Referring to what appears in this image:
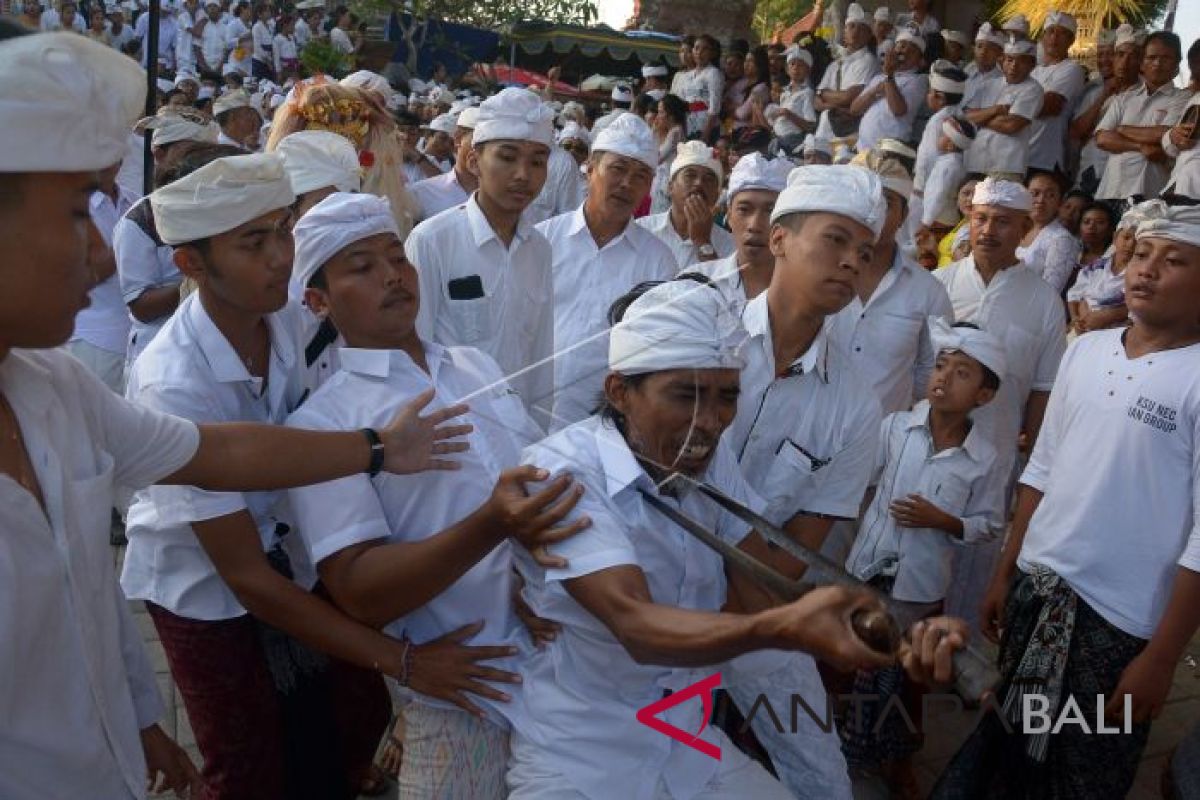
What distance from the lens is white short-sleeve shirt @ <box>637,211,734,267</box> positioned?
5.28m

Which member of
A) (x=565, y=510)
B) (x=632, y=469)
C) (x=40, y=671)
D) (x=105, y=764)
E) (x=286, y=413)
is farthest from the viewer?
(x=286, y=413)

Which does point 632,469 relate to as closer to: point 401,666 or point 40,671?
point 401,666

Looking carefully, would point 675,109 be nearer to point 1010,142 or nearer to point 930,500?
point 1010,142

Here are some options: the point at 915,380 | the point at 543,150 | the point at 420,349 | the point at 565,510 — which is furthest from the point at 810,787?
the point at 543,150

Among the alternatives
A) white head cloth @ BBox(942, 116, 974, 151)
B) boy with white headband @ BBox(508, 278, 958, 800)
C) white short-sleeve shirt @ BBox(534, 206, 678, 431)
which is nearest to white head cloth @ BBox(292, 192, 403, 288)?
boy with white headband @ BBox(508, 278, 958, 800)

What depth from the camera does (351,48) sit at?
67.2 feet

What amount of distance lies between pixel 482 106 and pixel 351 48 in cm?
1745

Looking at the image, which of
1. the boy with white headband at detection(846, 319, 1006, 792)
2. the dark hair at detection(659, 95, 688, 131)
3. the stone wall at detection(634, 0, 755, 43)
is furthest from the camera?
the stone wall at detection(634, 0, 755, 43)

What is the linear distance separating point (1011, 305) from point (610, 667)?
3436 mm

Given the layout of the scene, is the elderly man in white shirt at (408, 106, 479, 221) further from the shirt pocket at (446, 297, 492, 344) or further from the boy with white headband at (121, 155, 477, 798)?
the boy with white headband at (121, 155, 477, 798)

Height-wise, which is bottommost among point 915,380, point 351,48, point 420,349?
point 351,48

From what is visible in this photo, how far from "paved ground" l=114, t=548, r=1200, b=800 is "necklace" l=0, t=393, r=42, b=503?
2.34 m

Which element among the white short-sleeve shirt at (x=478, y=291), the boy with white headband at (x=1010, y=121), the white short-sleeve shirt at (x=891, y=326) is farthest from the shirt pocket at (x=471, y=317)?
the boy with white headband at (x=1010, y=121)

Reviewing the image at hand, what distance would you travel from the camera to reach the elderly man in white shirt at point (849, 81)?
36.3 ft
